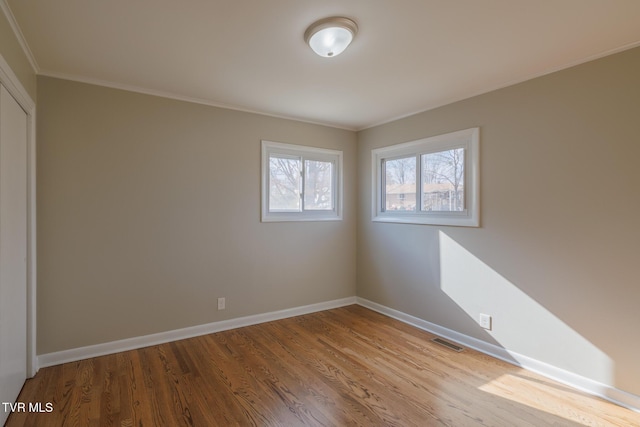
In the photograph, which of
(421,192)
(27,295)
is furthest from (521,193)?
(27,295)

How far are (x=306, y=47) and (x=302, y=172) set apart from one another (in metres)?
1.98

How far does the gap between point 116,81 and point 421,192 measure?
320 cm

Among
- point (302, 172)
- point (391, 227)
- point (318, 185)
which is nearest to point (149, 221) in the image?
point (302, 172)

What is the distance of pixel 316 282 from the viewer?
4184 millimetres

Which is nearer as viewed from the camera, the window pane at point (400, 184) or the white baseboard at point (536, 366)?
the white baseboard at point (536, 366)

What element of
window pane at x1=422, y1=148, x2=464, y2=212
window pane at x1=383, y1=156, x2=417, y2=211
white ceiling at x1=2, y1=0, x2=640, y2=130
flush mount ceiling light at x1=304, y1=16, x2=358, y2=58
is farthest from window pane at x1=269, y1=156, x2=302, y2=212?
flush mount ceiling light at x1=304, y1=16, x2=358, y2=58

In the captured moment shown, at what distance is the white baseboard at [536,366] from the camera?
2.21m

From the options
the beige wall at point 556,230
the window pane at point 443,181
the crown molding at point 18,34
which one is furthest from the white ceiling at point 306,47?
the window pane at point 443,181

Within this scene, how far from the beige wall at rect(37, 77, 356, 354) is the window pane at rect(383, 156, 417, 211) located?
1.10m

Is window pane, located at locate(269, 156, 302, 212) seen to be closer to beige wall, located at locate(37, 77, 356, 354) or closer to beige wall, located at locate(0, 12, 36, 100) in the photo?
beige wall, located at locate(37, 77, 356, 354)

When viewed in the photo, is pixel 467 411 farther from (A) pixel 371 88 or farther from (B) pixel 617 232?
(A) pixel 371 88

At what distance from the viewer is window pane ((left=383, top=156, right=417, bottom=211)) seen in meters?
3.80

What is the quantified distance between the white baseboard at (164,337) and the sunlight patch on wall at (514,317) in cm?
174

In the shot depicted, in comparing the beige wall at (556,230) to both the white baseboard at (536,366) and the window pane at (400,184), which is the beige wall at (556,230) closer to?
the white baseboard at (536,366)
